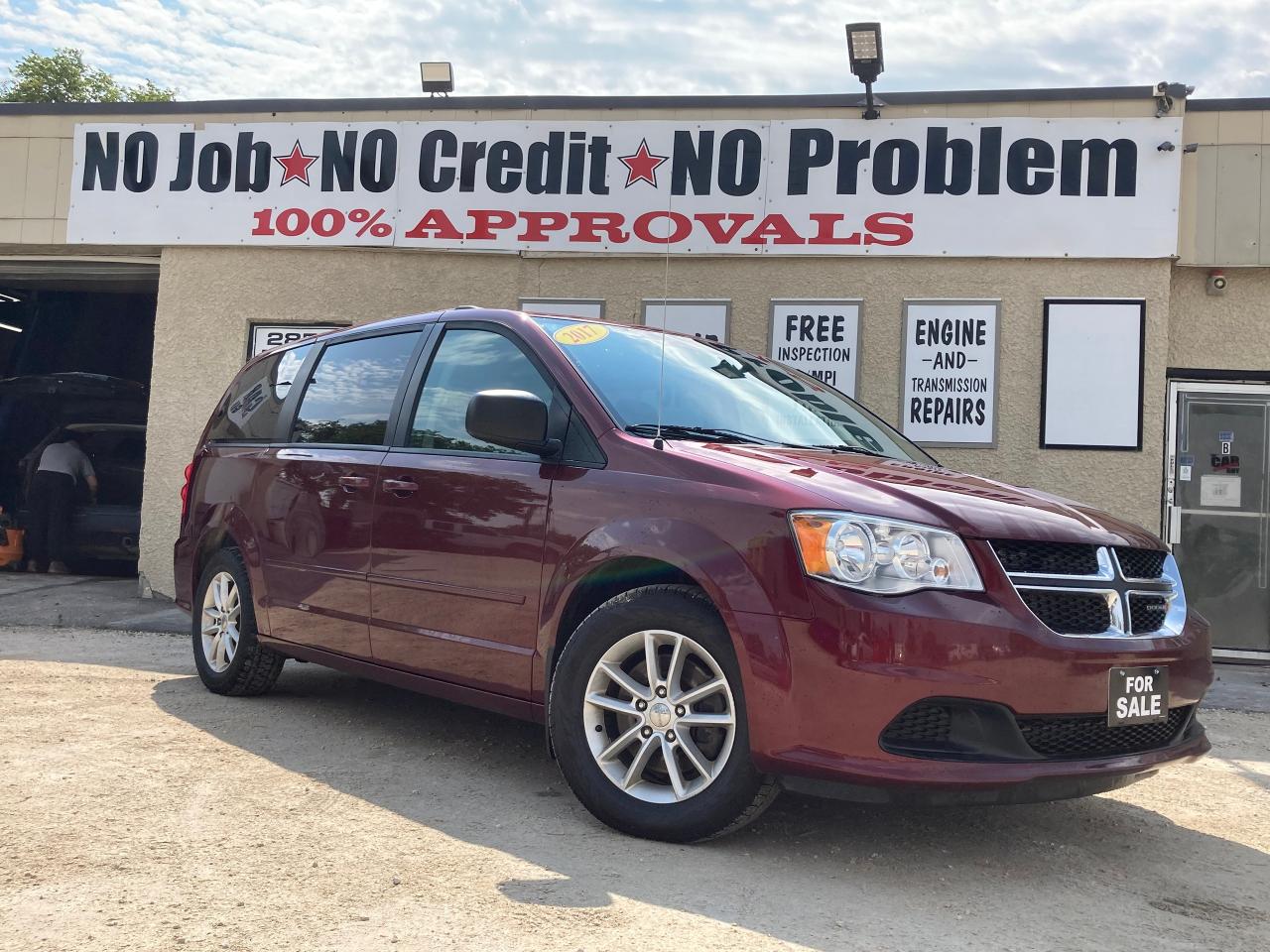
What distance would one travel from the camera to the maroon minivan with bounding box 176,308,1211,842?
3203 millimetres

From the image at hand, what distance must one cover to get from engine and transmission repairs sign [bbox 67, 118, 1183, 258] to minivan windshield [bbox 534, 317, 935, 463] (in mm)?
3919

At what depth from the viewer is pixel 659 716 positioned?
3.52m

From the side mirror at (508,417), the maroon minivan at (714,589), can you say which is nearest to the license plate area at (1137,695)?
the maroon minivan at (714,589)

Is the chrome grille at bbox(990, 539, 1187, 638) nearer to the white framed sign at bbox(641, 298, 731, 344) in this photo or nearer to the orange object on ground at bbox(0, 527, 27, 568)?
the white framed sign at bbox(641, 298, 731, 344)

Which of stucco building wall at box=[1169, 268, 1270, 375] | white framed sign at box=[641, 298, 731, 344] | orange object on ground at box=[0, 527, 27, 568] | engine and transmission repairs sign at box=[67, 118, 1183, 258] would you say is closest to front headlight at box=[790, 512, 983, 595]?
engine and transmission repairs sign at box=[67, 118, 1183, 258]

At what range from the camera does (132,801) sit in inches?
148

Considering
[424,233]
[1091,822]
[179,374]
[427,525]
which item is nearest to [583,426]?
[427,525]

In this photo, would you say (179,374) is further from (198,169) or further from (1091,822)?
(1091,822)

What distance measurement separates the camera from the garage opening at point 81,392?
11.3m

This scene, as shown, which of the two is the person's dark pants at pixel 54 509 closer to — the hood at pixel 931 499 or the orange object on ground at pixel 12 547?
the orange object on ground at pixel 12 547

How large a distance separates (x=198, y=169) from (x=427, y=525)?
697 centimetres

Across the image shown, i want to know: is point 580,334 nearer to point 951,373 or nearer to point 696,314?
point 696,314

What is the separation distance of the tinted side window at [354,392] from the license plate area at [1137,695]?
2.89 metres

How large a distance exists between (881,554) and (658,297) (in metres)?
6.31
